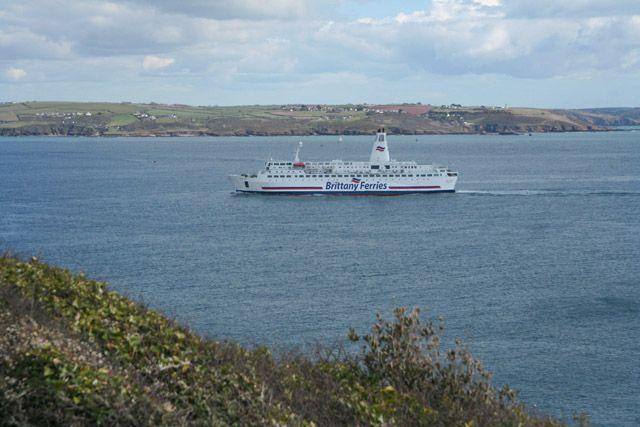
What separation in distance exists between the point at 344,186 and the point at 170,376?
219ft

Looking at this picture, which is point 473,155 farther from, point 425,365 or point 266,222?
point 425,365

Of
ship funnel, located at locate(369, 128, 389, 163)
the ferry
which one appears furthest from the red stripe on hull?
ship funnel, located at locate(369, 128, 389, 163)

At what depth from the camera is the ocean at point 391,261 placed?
90.8ft

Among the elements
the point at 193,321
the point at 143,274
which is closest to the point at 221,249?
the point at 143,274

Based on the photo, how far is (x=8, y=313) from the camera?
11383 mm

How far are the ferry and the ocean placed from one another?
167cm

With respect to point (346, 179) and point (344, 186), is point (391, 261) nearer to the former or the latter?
point (346, 179)

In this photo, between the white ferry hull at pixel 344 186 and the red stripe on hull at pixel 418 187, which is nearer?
the white ferry hull at pixel 344 186

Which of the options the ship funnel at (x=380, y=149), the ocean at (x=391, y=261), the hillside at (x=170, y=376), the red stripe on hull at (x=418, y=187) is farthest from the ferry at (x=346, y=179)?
the hillside at (x=170, y=376)

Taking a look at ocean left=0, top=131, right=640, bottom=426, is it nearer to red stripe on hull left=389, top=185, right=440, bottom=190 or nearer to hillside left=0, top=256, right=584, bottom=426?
red stripe on hull left=389, top=185, right=440, bottom=190

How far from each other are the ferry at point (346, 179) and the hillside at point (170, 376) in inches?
2440

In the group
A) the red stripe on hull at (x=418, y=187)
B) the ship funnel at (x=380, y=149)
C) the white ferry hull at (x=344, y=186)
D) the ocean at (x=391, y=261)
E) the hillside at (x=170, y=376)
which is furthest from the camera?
the ship funnel at (x=380, y=149)

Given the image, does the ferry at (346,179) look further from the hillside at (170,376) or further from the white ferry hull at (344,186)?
the hillside at (170,376)

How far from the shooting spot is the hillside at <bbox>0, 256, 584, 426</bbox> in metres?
9.40
